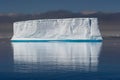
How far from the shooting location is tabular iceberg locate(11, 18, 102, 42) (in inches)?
1033

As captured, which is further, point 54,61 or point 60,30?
point 60,30

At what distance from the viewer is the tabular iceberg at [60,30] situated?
26.2m

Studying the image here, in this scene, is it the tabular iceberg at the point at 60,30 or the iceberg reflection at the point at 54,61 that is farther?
the tabular iceberg at the point at 60,30

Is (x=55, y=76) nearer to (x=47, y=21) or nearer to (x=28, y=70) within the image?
(x=28, y=70)

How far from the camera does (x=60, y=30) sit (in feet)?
88.2

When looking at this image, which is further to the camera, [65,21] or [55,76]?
[65,21]

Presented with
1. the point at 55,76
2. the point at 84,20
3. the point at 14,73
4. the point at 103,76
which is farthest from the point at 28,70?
the point at 84,20

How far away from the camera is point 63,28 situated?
87.7 ft

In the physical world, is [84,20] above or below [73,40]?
above

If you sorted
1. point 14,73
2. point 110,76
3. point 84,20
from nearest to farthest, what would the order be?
point 110,76 < point 14,73 < point 84,20

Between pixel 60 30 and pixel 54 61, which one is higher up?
pixel 54 61

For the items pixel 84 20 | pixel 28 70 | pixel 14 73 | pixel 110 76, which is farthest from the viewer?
pixel 84 20

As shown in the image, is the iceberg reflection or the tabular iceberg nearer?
the iceberg reflection

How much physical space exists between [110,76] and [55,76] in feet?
4.04
